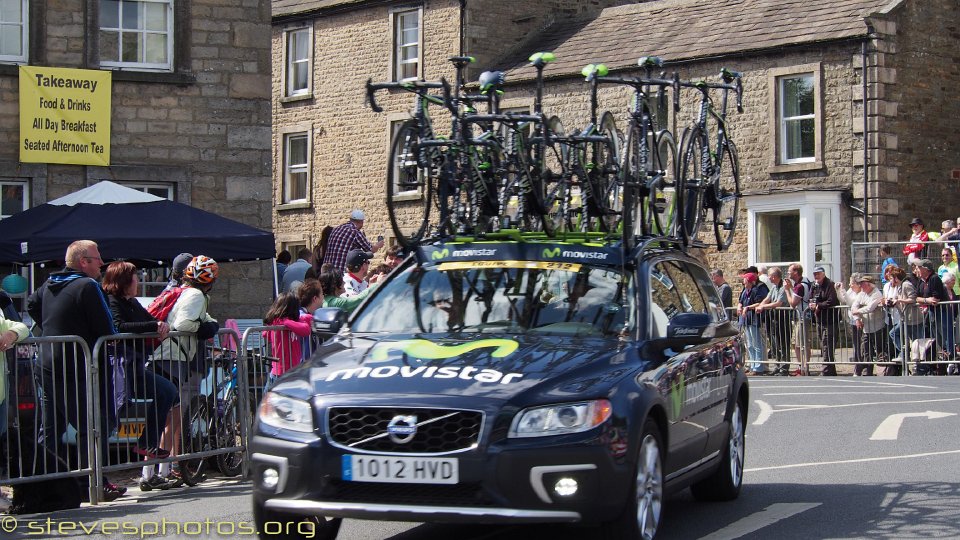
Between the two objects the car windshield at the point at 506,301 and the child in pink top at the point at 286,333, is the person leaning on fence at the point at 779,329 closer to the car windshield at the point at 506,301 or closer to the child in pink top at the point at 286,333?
the child in pink top at the point at 286,333

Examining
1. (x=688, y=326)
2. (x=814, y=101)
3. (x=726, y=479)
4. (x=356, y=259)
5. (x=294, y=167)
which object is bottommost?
(x=726, y=479)

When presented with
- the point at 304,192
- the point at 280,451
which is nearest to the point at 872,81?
the point at 304,192

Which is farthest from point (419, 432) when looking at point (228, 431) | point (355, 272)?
point (355, 272)

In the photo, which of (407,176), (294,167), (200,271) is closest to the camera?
(407,176)

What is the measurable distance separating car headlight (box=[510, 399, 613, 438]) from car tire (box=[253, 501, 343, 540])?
4.64 ft

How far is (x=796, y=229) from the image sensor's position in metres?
33.6

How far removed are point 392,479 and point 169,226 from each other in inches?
396

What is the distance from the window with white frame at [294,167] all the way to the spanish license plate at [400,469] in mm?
36563

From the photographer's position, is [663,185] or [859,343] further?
[859,343]

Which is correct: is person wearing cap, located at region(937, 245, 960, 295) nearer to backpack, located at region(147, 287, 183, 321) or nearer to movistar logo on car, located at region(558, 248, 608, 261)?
backpack, located at region(147, 287, 183, 321)

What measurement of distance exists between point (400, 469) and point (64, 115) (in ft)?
47.0

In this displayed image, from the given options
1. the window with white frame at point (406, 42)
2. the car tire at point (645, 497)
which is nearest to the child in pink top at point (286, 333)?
the car tire at point (645, 497)

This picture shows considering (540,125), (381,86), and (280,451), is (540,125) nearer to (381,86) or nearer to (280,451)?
(381,86)

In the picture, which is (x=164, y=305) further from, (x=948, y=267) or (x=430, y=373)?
(x=948, y=267)
